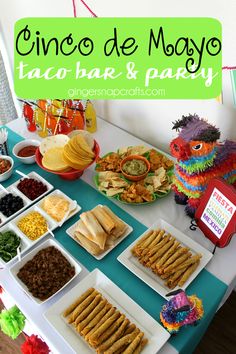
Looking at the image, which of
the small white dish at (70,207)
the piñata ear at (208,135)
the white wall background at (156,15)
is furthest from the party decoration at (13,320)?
the white wall background at (156,15)

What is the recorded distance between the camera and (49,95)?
4.35 feet

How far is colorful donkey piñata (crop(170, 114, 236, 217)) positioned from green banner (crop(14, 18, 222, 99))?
0.76 feet

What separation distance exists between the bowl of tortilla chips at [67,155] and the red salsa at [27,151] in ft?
0.27

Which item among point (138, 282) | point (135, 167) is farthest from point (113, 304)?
point (135, 167)

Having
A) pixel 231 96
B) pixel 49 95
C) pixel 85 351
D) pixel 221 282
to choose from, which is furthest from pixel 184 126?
pixel 85 351

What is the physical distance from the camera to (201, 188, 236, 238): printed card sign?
0.95 meters

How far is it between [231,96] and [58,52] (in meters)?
0.68

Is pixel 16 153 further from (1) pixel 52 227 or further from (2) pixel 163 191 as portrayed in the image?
(2) pixel 163 191

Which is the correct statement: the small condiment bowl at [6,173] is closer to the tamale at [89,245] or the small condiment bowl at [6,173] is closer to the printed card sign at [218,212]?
the tamale at [89,245]

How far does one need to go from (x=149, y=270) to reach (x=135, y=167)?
0.43 m

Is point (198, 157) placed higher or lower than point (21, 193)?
higher

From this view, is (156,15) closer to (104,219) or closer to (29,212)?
(104,219)

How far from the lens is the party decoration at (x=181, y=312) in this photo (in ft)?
2.55

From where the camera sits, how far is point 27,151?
141 centimetres
